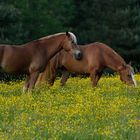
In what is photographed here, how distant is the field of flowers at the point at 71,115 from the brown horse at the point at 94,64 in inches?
89.6

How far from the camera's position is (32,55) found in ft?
62.1

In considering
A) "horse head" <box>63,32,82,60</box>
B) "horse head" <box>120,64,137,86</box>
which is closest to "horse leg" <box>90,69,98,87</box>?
"horse head" <box>120,64,137,86</box>

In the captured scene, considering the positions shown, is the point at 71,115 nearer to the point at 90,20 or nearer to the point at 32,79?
the point at 32,79

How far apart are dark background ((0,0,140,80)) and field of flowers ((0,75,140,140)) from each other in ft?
72.1

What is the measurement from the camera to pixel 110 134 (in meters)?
10.7

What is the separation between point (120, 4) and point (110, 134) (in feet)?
117

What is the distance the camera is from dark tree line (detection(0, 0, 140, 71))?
137 ft

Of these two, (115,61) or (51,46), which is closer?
(51,46)

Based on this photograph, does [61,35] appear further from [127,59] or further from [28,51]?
[127,59]

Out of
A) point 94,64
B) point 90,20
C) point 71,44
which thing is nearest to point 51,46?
point 71,44

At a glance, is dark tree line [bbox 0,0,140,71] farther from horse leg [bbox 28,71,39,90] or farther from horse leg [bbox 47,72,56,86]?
horse leg [bbox 28,71,39,90]

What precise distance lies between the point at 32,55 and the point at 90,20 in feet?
89.6

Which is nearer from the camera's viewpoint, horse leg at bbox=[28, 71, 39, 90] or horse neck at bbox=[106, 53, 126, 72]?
horse leg at bbox=[28, 71, 39, 90]

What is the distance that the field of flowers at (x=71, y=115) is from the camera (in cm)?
1081
